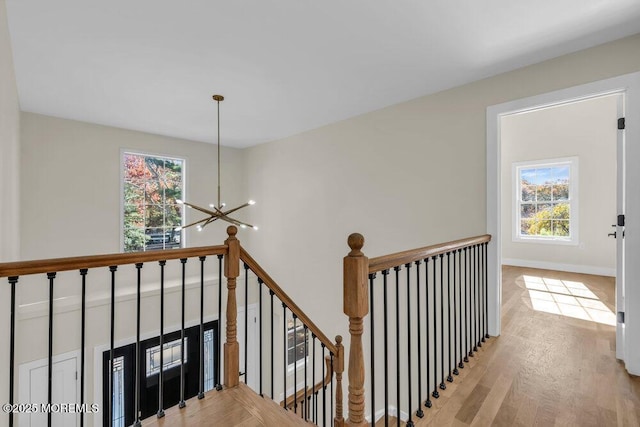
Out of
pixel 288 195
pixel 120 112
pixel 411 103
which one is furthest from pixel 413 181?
pixel 120 112

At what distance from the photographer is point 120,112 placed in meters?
3.88

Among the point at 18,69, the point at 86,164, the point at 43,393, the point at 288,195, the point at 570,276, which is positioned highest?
the point at 18,69

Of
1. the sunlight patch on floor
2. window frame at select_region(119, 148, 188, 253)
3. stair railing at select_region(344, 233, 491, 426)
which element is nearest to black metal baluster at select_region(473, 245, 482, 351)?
stair railing at select_region(344, 233, 491, 426)

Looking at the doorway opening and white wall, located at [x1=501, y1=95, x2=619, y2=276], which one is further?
white wall, located at [x1=501, y1=95, x2=619, y2=276]

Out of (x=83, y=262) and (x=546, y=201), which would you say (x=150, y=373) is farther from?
(x=546, y=201)

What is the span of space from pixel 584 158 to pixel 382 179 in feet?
13.5

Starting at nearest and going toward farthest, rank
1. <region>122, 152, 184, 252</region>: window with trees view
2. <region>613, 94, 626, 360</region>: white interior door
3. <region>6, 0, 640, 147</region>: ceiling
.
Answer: <region>6, 0, 640, 147</region>: ceiling → <region>613, 94, 626, 360</region>: white interior door → <region>122, 152, 184, 252</region>: window with trees view

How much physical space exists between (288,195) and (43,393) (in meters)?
4.15

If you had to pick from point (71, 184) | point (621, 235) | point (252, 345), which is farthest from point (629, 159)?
point (71, 184)

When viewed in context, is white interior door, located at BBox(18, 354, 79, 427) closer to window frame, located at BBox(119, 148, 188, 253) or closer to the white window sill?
→ window frame, located at BBox(119, 148, 188, 253)

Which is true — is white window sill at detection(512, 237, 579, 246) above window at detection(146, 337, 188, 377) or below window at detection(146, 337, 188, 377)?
above

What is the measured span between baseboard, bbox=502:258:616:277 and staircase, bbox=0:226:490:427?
12.7 ft

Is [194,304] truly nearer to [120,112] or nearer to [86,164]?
[86,164]

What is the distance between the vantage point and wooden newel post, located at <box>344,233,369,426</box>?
134cm
